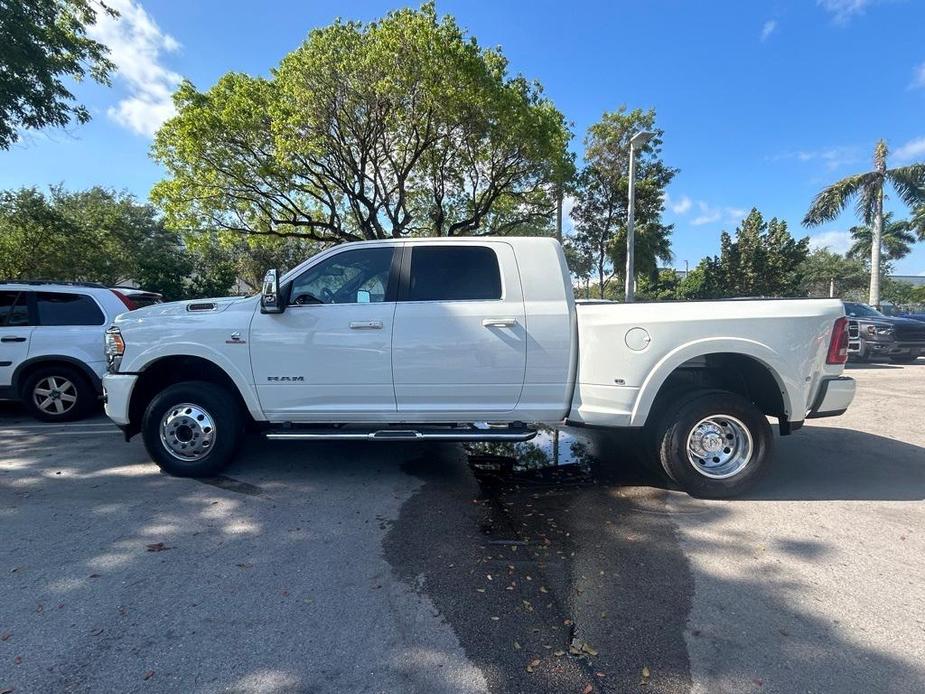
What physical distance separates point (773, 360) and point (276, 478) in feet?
14.6

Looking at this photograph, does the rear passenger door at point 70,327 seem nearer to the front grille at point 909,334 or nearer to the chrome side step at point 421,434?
the chrome side step at point 421,434

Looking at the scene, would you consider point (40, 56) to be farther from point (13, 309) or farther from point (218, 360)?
point (218, 360)

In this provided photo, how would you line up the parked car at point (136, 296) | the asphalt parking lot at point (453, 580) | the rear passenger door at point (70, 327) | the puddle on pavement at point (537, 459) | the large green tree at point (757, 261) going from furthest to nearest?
the large green tree at point (757, 261), the parked car at point (136, 296), the rear passenger door at point (70, 327), the puddle on pavement at point (537, 459), the asphalt parking lot at point (453, 580)

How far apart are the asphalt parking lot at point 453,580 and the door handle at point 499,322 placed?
1.46 metres

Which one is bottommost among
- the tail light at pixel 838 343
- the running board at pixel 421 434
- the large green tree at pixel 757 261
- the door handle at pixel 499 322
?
the running board at pixel 421 434

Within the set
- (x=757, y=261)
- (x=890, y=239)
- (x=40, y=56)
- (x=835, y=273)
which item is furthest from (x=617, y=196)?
(x=835, y=273)

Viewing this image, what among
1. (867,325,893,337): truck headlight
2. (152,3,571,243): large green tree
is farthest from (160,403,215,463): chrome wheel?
(867,325,893,337): truck headlight

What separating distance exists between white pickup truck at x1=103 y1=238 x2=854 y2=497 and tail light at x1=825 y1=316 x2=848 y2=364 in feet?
0.06

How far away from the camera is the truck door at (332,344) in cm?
431

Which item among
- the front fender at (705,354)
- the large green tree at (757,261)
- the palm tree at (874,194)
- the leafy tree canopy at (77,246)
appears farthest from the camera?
the large green tree at (757,261)

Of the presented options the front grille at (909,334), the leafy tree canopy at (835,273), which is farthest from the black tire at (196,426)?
the leafy tree canopy at (835,273)

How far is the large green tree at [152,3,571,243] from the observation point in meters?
13.4

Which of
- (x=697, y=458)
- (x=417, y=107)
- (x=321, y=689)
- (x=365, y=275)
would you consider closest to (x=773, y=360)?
(x=697, y=458)

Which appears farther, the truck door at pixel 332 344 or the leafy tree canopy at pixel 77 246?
the leafy tree canopy at pixel 77 246
